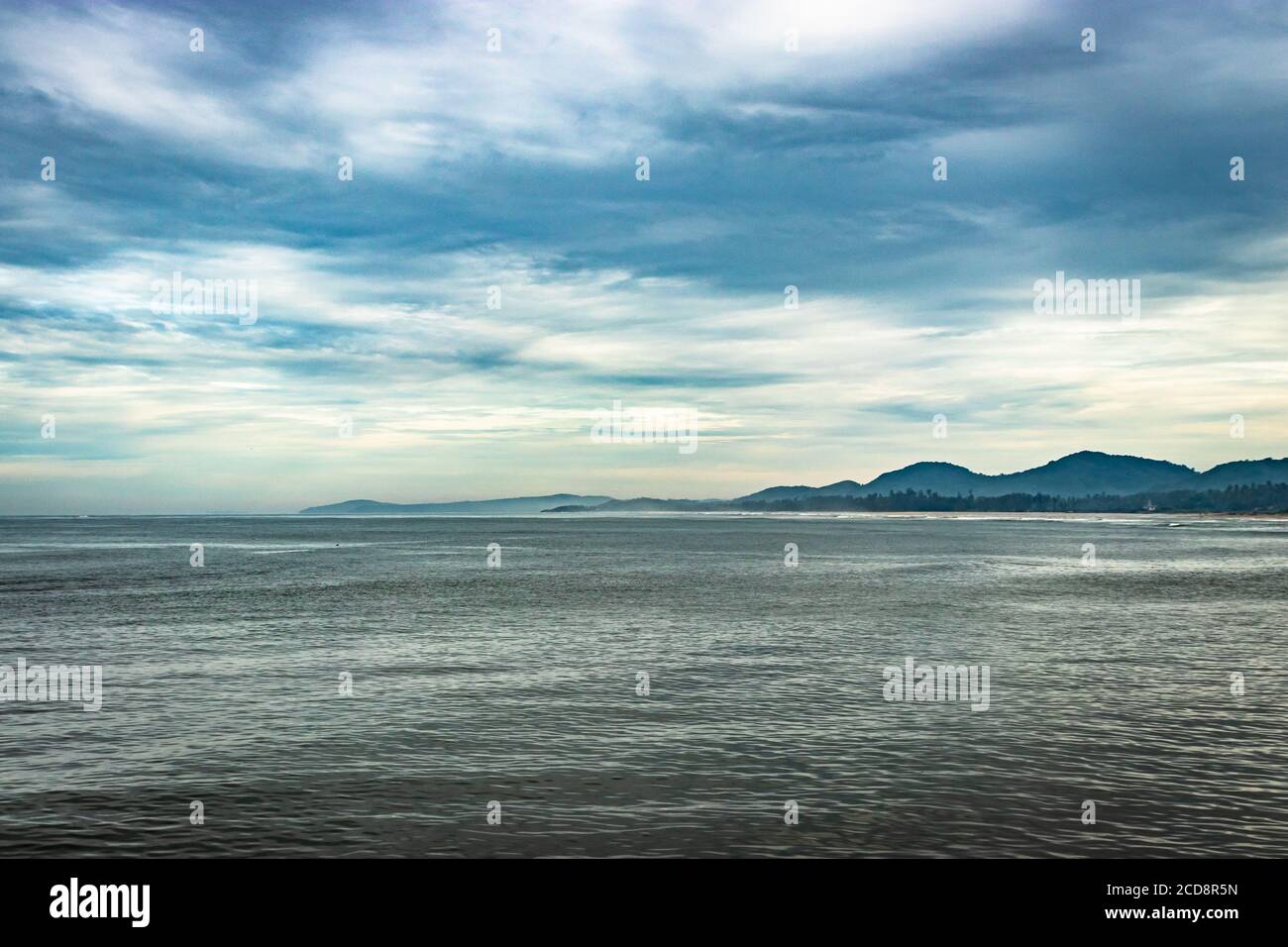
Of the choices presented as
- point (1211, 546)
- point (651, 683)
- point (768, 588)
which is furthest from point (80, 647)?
point (1211, 546)

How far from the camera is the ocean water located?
18.1m

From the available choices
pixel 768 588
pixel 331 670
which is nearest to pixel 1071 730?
pixel 331 670

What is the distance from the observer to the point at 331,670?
3681 cm

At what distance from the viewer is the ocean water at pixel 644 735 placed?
18.1m

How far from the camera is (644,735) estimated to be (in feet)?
83.6

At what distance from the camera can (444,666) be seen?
38.0 m
